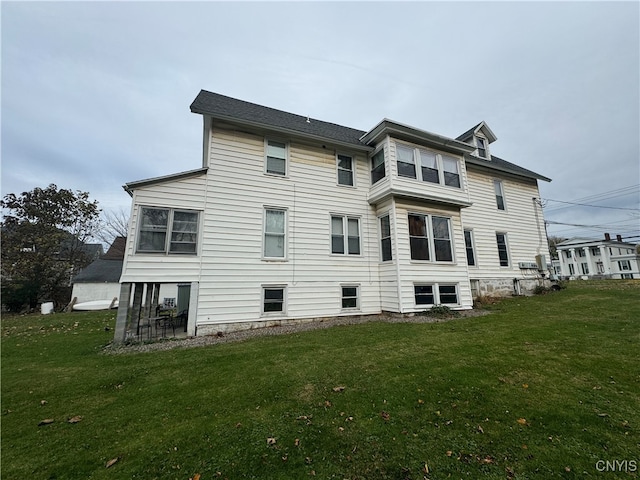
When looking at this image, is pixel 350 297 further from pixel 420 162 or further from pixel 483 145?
pixel 483 145

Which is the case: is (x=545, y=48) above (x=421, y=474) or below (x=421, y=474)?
above

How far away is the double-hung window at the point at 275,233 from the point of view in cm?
935

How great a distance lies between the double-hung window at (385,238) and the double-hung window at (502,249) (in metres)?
7.83

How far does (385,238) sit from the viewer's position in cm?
1054

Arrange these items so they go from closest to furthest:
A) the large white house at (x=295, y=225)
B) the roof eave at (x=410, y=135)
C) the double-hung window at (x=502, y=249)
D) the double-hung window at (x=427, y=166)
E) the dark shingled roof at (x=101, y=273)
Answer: the large white house at (x=295, y=225) → the roof eave at (x=410, y=135) → the double-hung window at (x=427, y=166) → the double-hung window at (x=502, y=249) → the dark shingled roof at (x=101, y=273)

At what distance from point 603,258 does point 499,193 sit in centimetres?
3848

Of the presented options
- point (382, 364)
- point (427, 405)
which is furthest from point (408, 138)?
point (427, 405)

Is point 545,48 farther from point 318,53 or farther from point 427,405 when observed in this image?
point 427,405

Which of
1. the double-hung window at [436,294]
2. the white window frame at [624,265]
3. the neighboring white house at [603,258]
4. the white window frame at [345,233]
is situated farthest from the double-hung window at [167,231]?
the white window frame at [624,265]

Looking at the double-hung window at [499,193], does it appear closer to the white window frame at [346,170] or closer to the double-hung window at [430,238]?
the double-hung window at [430,238]

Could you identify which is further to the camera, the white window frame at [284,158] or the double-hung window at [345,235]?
the double-hung window at [345,235]

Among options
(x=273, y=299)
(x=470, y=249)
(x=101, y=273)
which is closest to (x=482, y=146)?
(x=470, y=249)

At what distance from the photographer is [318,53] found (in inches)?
517

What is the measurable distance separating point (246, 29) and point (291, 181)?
6883 millimetres
